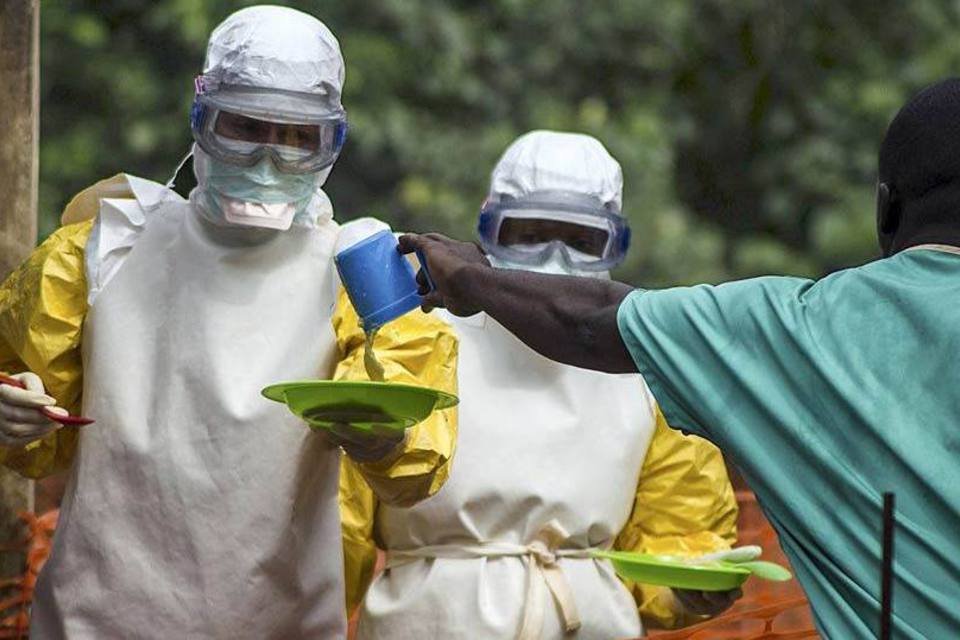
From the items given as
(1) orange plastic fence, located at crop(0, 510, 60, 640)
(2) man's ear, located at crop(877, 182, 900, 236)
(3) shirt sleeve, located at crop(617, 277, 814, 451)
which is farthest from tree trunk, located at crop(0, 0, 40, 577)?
(2) man's ear, located at crop(877, 182, 900, 236)

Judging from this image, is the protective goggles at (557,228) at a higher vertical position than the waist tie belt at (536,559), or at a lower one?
higher

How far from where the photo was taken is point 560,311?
12.2 ft

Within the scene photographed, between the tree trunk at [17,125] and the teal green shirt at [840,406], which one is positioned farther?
the tree trunk at [17,125]

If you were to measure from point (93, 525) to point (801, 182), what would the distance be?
28.8ft

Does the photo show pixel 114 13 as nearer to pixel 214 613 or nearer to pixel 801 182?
pixel 801 182

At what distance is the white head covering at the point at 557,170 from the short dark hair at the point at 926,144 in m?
1.78

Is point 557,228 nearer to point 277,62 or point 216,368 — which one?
point 277,62

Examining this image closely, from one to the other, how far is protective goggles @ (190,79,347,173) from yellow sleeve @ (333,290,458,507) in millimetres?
294

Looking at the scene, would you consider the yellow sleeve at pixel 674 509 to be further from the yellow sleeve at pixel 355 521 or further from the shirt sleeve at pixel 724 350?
the shirt sleeve at pixel 724 350

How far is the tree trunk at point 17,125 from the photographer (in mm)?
5199

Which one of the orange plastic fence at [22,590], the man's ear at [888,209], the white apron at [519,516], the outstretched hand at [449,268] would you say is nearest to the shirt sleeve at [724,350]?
the man's ear at [888,209]

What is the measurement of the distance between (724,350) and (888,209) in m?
0.36

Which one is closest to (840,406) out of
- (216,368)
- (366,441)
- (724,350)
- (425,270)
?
(724,350)

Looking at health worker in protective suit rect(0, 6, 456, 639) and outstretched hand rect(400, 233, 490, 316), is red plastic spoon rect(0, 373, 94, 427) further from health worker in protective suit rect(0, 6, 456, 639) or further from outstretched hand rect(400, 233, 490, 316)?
outstretched hand rect(400, 233, 490, 316)
